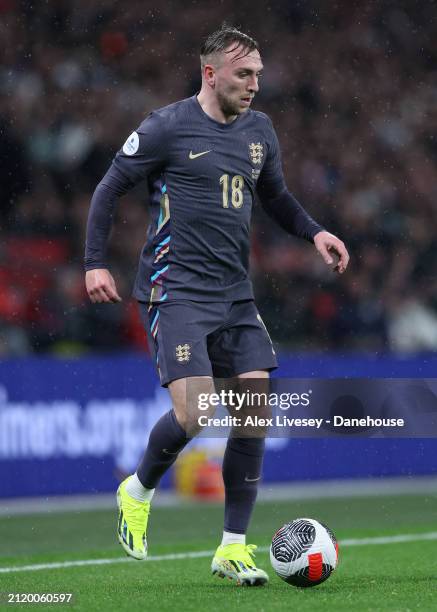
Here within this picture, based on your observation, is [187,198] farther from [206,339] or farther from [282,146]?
[282,146]

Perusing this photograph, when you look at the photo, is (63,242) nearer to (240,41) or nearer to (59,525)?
(59,525)

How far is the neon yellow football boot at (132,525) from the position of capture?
16.9 ft

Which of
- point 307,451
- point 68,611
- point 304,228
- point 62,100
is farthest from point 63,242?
point 68,611

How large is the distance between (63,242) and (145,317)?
6.17 m

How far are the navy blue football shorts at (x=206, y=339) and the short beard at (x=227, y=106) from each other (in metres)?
0.76

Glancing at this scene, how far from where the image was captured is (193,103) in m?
5.18

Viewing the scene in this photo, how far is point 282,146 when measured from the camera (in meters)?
13.1

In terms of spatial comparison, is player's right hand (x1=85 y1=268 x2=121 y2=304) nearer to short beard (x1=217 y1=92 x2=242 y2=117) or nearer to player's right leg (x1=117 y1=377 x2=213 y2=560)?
player's right leg (x1=117 y1=377 x2=213 y2=560)

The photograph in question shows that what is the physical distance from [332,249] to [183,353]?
2.53 feet

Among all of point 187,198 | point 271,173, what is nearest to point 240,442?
point 187,198

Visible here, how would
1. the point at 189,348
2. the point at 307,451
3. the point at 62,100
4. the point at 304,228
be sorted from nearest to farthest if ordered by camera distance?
1. the point at 189,348
2. the point at 304,228
3. the point at 307,451
4. the point at 62,100

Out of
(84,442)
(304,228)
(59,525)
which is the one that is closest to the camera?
(304,228)

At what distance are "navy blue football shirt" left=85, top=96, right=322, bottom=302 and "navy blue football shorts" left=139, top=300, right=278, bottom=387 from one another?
0.18ft

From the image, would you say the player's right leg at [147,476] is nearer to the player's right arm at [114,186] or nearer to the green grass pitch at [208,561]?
the green grass pitch at [208,561]
